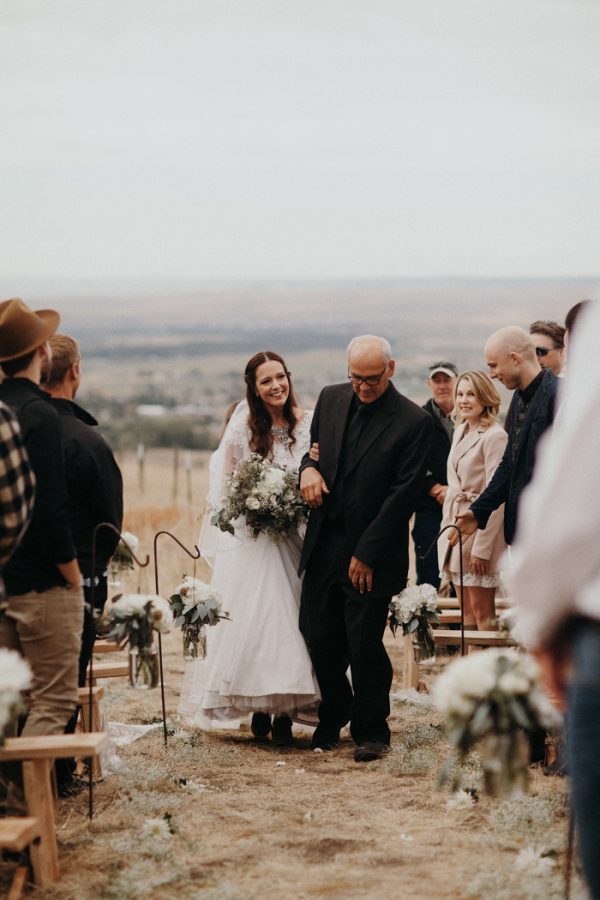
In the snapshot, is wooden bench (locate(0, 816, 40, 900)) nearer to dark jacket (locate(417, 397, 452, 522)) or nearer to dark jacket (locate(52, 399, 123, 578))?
dark jacket (locate(52, 399, 123, 578))

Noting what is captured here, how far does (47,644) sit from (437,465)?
17.3 feet

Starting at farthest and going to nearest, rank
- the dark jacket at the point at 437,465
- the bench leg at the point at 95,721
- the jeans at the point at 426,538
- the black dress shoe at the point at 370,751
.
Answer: the jeans at the point at 426,538 → the dark jacket at the point at 437,465 → the black dress shoe at the point at 370,751 → the bench leg at the point at 95,721

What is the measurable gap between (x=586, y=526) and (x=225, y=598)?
5.92 metres

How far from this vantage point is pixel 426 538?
9844 mm

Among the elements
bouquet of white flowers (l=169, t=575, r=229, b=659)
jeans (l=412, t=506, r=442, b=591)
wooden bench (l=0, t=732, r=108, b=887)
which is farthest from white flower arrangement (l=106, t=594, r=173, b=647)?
jeans (l=412, t=506, r=442, b=591)

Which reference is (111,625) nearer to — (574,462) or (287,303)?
(574,462)

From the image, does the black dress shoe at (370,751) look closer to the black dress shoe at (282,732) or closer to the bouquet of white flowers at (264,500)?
the black dress shoe at (282,732)

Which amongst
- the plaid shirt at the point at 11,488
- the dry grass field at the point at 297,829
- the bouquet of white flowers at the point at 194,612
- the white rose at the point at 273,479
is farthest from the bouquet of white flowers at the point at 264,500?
the plaid shirt at the point at 11,488

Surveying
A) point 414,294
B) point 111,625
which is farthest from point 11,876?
point 414,294

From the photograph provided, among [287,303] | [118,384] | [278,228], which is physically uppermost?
[278,228]

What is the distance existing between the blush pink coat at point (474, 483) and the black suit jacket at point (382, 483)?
1257mm

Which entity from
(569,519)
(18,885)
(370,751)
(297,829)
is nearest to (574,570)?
(569,519)

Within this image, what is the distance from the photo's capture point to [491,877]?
465 centimetres

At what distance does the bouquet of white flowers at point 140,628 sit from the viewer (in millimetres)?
5320
